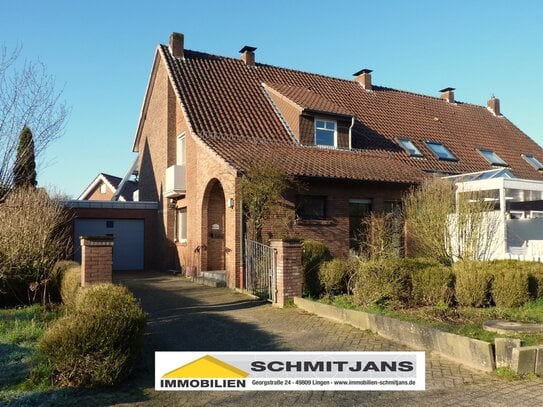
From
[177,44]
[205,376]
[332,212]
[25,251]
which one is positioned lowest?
[205,376]

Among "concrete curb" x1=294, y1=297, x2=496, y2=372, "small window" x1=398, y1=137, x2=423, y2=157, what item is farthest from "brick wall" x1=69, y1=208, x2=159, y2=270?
"concrete curb" x1=294, y1=297, x2=496, y2=372

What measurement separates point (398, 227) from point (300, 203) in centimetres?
428

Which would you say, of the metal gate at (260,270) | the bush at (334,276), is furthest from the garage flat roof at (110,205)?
the bush at (334,276)

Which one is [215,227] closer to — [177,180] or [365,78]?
[177,180]

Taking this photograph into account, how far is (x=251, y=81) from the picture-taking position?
21.9 meters

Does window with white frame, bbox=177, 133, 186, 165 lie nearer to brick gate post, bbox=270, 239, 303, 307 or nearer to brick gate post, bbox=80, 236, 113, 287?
brick gate post, bbox=270, 239, 303, 307

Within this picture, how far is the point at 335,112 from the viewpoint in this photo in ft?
63.5

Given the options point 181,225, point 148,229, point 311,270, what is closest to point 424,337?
point 311,270

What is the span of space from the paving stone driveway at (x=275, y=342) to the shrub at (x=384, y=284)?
1.23m

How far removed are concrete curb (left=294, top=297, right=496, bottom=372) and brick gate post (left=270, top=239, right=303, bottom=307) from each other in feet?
4.68

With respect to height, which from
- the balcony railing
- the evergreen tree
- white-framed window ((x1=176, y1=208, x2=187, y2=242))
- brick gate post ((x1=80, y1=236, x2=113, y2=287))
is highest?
the balcony railing

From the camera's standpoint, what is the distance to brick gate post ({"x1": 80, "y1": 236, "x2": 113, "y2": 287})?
9078 mm

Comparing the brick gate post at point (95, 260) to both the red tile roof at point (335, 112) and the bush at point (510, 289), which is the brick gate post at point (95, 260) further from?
the bush at point (510, 289)

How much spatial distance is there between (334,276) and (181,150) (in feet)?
35.5
